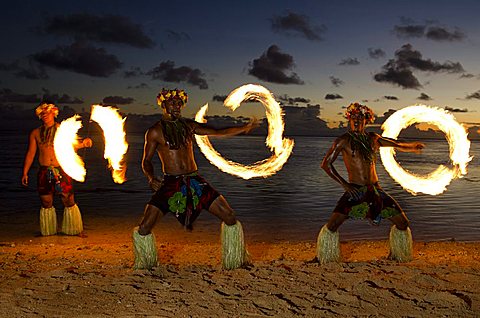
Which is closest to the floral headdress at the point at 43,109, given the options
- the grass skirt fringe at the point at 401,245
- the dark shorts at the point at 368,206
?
the dark shorts at the point at 368,206

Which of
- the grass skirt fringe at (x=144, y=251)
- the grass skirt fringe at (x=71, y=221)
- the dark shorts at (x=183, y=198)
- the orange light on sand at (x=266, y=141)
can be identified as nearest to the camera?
the dark shorts at (x=183, y=198)

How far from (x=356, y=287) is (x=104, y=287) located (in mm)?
2635

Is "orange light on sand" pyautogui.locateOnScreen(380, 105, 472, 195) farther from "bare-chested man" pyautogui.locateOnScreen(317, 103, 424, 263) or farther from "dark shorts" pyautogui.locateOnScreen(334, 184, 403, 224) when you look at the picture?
"dark shorts" pyautogui.locateOnScreen(334, 184, 403, 224)

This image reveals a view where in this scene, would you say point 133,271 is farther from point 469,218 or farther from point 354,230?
point 469,218

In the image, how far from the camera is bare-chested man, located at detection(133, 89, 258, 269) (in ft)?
19.4

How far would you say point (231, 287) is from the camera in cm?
541

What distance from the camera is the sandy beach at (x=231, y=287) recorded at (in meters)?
4.76

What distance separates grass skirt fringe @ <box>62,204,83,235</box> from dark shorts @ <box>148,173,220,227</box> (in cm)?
377

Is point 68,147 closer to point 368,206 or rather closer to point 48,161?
A: point 48,161

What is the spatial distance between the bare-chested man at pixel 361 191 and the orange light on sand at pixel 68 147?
12.8 ft

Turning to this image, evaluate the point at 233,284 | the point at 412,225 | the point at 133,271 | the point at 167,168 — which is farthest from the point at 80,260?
the point at 412,225

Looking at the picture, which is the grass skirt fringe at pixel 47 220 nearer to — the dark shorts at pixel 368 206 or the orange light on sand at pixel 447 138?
the dark shorts at pixel 368 206

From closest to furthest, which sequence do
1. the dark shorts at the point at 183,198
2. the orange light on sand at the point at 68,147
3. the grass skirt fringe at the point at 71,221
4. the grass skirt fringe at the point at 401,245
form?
the dark shorts at the point at 183,198 → the grass skirt fringe at the point at 401,245 → the orange light on sand at the point at 68,147 → the grass skirt fringe at the point at 71,221

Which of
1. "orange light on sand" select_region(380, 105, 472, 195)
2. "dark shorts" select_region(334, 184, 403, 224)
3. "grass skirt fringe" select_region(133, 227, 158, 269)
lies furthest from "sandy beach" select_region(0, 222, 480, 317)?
"orange light on sand" select_region(380, 105, 472, 195)
